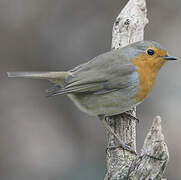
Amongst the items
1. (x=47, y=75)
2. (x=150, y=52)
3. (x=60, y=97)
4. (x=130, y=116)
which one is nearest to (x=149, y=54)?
(x=150, y=52)

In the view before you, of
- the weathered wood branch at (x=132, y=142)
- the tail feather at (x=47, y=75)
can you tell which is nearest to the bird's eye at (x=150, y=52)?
the weathered wood branch at (x=132, y=142)

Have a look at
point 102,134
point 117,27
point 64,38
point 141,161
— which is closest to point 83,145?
point 102,134

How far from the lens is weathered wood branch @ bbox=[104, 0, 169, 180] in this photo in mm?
3531

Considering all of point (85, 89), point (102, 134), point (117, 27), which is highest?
point (117, 27)

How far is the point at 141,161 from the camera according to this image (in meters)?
3.63

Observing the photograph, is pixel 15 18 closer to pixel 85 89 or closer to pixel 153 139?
pixel 85 89

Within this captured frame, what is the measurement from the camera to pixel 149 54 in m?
4.63

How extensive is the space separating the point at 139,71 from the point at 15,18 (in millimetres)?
4083

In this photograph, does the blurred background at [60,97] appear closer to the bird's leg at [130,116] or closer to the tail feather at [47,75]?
the bird's leg at [130,116]

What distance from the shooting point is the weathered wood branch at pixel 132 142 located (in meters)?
3.53

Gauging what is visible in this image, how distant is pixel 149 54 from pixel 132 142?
0.99m

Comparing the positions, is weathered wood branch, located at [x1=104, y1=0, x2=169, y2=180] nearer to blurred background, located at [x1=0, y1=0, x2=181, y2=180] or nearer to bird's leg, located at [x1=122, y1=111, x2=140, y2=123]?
bird's leg, located at [x1=122, y1=111, x2=140, y2=123]

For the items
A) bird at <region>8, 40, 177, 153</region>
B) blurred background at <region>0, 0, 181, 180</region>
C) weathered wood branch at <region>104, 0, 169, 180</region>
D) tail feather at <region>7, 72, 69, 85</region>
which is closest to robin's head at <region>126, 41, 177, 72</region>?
bird at <region>8, 40, 177, 153</region>

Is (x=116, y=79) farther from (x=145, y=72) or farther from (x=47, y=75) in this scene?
(x=47, y=75)
